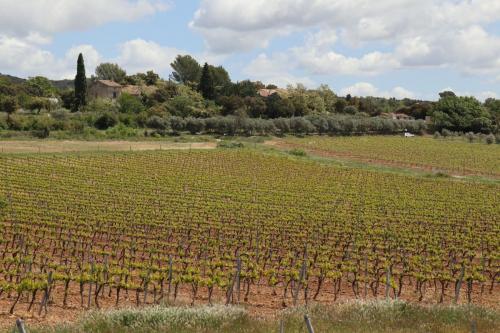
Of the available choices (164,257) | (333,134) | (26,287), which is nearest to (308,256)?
(164,257)

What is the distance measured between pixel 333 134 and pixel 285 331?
322 ft

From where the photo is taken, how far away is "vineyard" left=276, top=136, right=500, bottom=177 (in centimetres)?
6856

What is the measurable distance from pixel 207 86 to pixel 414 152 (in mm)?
57517

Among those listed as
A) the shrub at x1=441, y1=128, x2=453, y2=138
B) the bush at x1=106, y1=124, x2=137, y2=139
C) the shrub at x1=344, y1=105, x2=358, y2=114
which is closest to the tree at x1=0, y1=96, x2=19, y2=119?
the bush at x1=106, y1=124, x2=137, y2=139

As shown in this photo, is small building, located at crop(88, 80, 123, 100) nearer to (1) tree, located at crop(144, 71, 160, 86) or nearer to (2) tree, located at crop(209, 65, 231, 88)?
(1) tree, located at crop(144, 71, 160, 86)

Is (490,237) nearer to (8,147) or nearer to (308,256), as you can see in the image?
(308,256)

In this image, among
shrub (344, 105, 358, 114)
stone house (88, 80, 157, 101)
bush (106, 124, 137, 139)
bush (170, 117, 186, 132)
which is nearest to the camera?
bush (106, 124, 137, 139)

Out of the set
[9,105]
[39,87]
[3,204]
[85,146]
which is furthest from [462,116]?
[3,204]

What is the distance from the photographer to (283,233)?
28.8 meters

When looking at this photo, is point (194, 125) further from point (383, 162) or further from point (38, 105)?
point (383, 162)

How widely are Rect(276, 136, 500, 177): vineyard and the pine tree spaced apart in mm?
36478

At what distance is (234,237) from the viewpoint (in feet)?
90.1

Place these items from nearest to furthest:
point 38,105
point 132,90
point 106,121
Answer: point 106,121, point 38,105, point 132,90

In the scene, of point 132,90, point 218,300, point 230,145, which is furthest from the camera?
point 132,90
